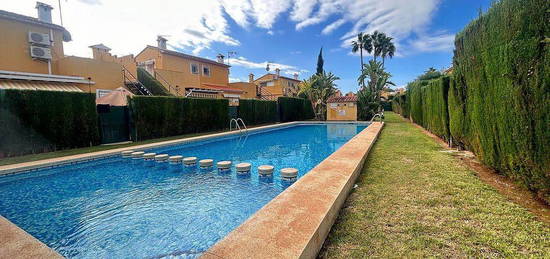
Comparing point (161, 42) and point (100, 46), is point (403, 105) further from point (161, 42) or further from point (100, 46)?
point (100, 46)

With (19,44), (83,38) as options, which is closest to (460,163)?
(19,44)

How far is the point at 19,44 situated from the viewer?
1558 cm

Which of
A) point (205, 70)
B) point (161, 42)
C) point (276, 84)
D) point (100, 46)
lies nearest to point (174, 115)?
point (100, 46)

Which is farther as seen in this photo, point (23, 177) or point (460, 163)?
point (23, 177)

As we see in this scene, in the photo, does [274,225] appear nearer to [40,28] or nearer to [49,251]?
[49,251]

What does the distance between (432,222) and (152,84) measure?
24.5 m

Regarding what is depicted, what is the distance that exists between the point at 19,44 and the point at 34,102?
968 cm

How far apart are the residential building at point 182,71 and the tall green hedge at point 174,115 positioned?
5033 millimetres

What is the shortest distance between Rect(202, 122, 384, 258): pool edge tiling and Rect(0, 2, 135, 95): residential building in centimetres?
1770

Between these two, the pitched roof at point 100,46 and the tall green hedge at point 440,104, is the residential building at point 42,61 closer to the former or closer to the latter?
the pitched roof at point 100,46

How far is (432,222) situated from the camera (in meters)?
3.29

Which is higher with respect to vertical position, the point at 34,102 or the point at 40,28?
the point at 40,28

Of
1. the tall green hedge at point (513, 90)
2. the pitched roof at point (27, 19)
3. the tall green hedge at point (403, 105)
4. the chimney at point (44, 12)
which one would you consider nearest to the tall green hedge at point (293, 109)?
the tall green hedge at point (403, 105)

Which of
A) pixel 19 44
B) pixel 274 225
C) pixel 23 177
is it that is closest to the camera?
pixel 274 225
